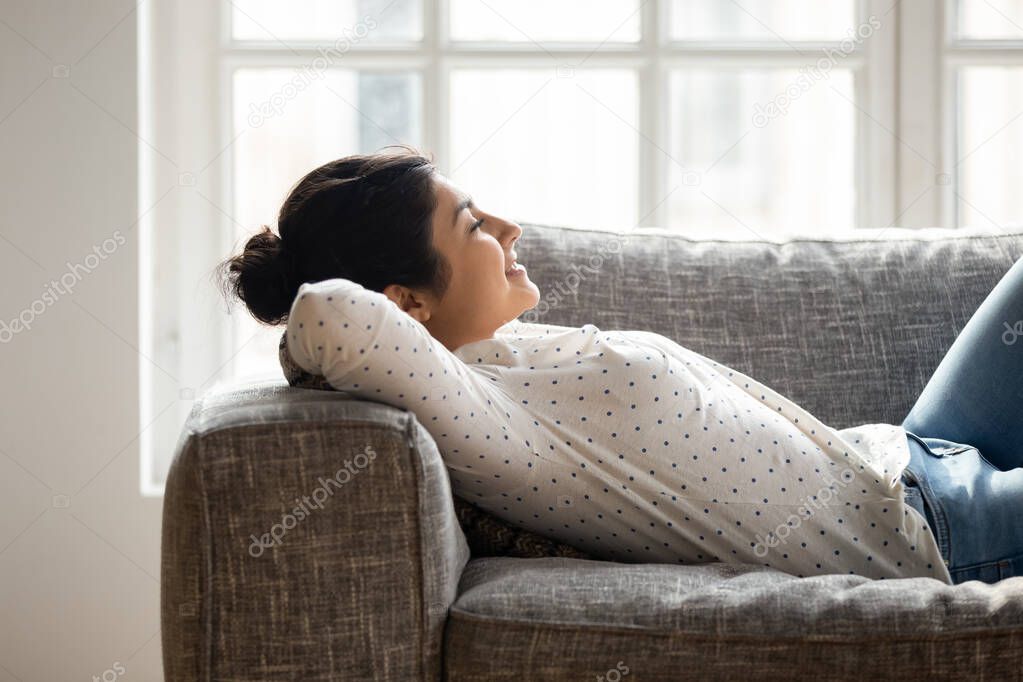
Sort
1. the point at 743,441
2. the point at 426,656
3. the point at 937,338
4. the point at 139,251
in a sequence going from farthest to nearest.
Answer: the point at 139,251, the point at 937,338, the point at 743,441, the point at 426,656

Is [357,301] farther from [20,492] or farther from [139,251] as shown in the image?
[20,492]

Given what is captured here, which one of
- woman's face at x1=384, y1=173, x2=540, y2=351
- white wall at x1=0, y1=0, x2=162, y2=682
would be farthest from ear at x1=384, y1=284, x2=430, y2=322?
white wall at x1=0, y1=0, x2=162, y2=682

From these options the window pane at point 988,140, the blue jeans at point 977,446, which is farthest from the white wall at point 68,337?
the window pane at point 988,140

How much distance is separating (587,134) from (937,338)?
1.03 meters

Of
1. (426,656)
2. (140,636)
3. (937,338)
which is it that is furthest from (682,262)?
(140,636)

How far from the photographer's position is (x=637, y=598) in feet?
3.28

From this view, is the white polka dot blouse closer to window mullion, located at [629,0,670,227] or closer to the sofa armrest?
the sofa armrest

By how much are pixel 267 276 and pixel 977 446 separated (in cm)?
93

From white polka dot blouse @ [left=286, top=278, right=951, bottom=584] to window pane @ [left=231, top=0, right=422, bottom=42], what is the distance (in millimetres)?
1298

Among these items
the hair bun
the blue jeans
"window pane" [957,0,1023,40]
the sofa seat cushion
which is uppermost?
"window pane" [957,0,1023,40]

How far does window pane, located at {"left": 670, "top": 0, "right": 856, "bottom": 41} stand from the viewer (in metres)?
2.33

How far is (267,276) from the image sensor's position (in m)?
1.22

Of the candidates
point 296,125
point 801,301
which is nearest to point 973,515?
point 801,301

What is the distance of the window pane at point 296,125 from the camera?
2.33 metres
